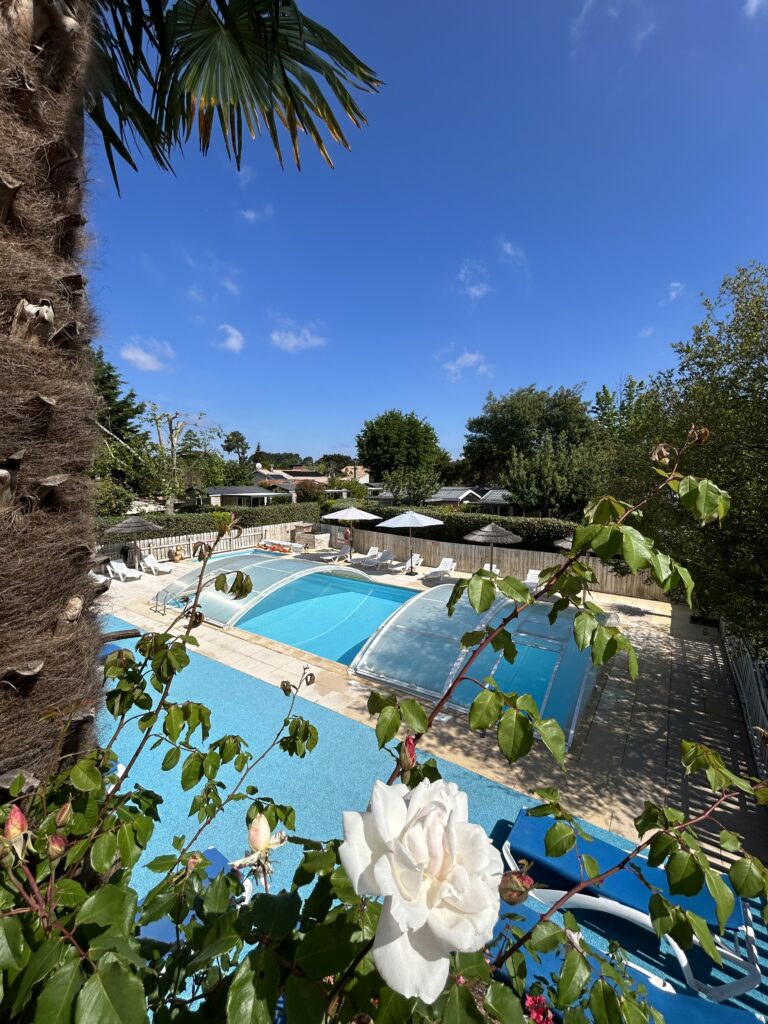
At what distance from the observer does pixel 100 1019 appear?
0.79m

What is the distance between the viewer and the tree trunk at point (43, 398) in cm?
168

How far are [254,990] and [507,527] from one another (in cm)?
2121

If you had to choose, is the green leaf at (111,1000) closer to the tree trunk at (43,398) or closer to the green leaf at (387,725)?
the green leaf at (387,725)

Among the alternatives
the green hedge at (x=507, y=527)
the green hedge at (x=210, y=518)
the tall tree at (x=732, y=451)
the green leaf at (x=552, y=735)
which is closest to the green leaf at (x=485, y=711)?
the green leaf at (x=552, y=735)

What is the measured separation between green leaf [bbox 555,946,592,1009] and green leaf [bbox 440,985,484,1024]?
50 centimetres

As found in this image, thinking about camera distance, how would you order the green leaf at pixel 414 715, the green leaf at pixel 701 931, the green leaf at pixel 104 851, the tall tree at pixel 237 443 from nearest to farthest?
1. the green leaf at pixel 701 931
2. the green leaf at pixel 104 851
3. the green leaf at pixel 414 715
4. the tall tree at pixel 237 443

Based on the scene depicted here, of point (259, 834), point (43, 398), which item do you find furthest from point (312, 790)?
point (43, 398)

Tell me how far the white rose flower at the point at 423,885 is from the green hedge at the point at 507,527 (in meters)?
18.9

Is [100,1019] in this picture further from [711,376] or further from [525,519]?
[525,519]

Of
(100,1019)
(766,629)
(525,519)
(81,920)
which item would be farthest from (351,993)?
(525,519)

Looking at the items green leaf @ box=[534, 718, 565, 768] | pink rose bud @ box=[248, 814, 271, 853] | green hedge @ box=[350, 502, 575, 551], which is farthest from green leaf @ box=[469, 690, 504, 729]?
green hedge @ box=[350, 502, 575, 551]

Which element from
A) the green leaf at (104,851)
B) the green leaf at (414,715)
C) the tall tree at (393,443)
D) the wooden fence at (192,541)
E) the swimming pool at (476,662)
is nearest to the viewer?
the green leaf at (104,851)

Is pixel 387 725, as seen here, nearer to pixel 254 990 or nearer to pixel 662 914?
pixel 254 990

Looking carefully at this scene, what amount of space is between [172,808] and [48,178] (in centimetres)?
Answer: 711
